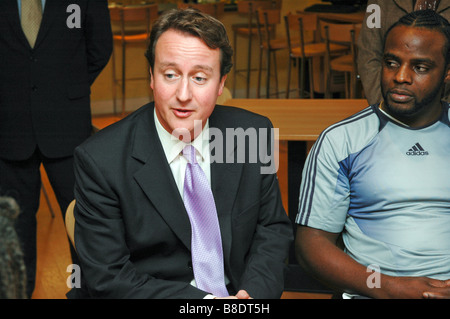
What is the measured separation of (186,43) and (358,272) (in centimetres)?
75

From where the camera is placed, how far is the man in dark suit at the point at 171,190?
1386 mm

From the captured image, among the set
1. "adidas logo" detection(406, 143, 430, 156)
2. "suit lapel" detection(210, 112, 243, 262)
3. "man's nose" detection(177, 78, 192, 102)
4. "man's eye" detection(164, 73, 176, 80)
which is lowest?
"suit lapel" detection(210, 112, 243, 262)

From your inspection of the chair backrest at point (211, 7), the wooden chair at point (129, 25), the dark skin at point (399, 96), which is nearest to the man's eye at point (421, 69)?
the dark skin at point (399, 96)

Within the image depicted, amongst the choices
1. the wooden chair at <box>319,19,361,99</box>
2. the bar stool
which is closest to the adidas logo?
the wooden chair at <box>319,19,361,99</box>

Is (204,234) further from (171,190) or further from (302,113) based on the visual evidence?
(302,113)

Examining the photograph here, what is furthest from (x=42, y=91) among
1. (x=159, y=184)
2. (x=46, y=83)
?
(x=159, y=184)

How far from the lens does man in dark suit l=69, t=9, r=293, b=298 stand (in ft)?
4.55

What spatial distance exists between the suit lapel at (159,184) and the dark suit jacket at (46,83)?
1.10 m

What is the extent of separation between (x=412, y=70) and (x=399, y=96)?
0.08 meters

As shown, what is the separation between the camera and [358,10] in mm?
5930

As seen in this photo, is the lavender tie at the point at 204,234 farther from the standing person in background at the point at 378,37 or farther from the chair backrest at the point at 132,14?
the chair backrest at the point at 132,14

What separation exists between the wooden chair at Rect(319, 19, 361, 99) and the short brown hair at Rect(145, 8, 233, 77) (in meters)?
3.52

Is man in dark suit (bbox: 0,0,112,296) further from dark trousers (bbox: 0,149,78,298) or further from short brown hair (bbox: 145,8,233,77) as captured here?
short brown hair (bbox: 145,8,233,77)
